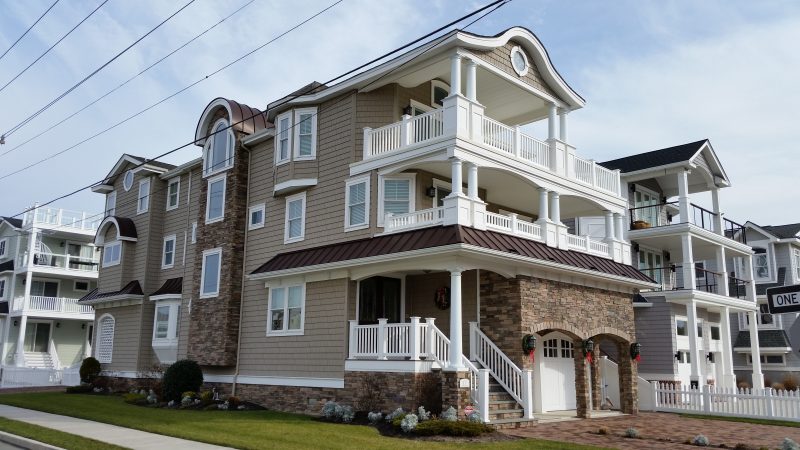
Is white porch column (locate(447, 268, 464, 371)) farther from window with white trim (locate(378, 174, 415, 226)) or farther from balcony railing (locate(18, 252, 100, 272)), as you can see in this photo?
balcony railing (locate(18, 252, 100, 272))

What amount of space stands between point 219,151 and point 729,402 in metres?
20.0

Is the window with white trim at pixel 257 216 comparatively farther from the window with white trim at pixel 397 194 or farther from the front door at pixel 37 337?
the front door at pixel 37 337

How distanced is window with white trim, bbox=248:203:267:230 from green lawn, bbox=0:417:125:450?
9.68 m

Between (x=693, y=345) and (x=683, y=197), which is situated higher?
(x=683, y=197)

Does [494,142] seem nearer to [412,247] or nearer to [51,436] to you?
[412,247]

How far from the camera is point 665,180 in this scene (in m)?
32.1

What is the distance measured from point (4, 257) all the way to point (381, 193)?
3858cm

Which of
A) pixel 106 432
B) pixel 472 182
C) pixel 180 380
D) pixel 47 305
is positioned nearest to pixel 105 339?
pixel 180 380

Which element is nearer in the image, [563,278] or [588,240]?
[563,278]

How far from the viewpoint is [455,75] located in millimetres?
17812

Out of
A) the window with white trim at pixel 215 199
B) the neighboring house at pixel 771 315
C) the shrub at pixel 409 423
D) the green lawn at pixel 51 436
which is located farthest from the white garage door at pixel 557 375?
the neighboring house at pixel 771 315

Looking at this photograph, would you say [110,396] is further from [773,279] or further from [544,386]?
[773,279]

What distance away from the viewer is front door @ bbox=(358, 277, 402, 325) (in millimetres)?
19734

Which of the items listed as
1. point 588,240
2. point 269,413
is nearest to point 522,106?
point 588,240
